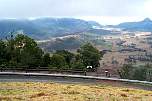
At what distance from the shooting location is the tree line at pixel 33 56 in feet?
300

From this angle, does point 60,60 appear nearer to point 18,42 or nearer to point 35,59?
point 35,59

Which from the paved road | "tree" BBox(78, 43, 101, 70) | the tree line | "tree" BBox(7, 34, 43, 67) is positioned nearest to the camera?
the paved road

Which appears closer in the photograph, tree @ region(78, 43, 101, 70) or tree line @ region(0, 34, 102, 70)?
tree line @ region(0, 34, 102, 70)

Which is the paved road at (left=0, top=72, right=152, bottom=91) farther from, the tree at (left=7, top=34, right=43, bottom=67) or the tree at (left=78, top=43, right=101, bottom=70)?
the tree at (left=78, top=43, right=101, bottom=70)

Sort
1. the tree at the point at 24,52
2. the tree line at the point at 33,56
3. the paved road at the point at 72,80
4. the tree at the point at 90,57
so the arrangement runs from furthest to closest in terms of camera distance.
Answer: the tree at the point at 90,57 → the tree at the point at 24,52 → the tree line at the point at 33,56 → the paved road at the point at 72,80

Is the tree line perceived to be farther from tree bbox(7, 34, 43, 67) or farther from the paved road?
the paved road

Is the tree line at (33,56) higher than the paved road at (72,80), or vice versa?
the tree line at (33,56)

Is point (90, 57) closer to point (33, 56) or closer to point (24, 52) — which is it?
point (33, 56)

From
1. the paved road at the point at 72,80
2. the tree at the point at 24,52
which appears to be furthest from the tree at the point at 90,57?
the paved road at the point at 72,80

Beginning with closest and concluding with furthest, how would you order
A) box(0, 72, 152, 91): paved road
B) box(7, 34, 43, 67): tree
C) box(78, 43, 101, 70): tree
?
box(0, 72, 152, 91): paved road < box(7, 34, 43, 67): tree < box(78, 43, 101, 70): tree

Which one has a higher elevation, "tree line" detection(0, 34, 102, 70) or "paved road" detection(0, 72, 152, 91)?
"tree line" detection(0, 34, 102, 70)

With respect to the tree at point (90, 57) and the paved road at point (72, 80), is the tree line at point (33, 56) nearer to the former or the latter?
the tree at point (90, 57)

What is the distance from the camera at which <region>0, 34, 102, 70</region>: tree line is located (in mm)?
91375

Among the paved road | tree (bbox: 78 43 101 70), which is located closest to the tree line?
tree (bbox: 78 43 101 70)
